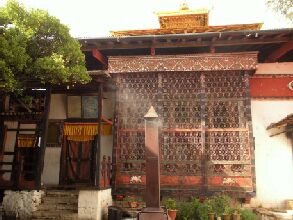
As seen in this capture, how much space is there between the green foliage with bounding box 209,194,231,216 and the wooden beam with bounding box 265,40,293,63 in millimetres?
5567

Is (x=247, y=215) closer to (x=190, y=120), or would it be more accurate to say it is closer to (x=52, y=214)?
(x=190, y=120)

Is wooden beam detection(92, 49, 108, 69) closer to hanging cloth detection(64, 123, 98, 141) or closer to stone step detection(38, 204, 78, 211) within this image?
hanging cloth detection(64, 123, 98, 141)

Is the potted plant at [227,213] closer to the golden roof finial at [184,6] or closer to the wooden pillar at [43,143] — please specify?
the wooden pillar at [43,143]

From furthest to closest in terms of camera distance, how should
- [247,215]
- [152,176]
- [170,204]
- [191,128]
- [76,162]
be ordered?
[76,162]
[191,128]
[170,204]
[247,215]
[152,176]

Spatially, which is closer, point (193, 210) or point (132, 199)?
point (193, 210)

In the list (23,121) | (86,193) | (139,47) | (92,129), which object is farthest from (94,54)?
(86,193)

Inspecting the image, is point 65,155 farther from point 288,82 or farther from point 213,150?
point 288,82

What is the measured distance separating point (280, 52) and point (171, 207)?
6768 mm

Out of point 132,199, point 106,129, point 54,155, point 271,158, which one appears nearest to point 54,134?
point 54,155

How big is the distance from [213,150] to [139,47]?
4519mm

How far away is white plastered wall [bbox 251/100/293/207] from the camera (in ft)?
33.7

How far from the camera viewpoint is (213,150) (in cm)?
1026

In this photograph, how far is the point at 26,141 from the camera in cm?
1135

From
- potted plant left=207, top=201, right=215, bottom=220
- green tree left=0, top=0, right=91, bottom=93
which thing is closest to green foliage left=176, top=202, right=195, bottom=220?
potted plant left=207, top=201, right=215, bottom=220
